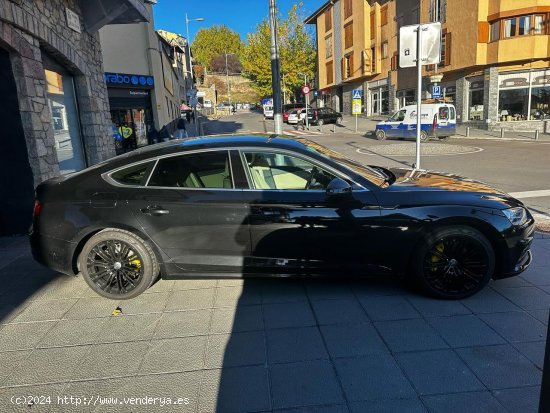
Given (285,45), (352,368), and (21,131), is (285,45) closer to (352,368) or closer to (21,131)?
(21,131)

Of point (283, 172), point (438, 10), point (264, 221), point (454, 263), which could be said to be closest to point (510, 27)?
point (438, 10)

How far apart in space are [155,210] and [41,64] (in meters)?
4.28

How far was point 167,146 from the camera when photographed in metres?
3.94

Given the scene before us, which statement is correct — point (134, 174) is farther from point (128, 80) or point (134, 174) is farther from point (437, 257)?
point (128, 80)

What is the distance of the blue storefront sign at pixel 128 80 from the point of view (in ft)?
51.2

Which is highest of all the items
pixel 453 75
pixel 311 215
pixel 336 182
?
pixel 453 75

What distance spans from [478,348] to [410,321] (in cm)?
54

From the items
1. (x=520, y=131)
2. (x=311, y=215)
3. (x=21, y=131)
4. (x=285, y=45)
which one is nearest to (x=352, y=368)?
(x=311, y=215)

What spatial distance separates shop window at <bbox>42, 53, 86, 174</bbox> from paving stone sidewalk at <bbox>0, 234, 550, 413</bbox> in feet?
12.6

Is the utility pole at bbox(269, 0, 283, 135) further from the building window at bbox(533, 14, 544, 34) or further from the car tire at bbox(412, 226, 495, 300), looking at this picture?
the building window at bbox(533, 14, 544, 34)

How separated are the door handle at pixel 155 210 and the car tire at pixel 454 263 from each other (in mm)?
2306

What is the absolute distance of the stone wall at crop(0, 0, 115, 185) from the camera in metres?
5.63

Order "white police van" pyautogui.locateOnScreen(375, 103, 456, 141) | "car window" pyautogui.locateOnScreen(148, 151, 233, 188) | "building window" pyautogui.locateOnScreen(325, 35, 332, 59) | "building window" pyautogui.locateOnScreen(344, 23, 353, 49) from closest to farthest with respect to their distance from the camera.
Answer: "car window" pyautogui.locateOnScreen(148, 151, 233, 188)
"white police van" pyautogui.locateOnScreen(375, 103, 456, 141)
"building window" pyautogui.locateOnScreen(344, 23, 353, 49)
"building window" pyautogui.locateOnScreen(325, 35, 332, 59)

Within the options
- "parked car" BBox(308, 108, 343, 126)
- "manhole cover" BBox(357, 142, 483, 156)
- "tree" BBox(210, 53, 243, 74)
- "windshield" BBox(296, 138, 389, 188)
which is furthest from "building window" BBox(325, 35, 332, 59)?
"tree" BBox(210, 53, 243, 74)
